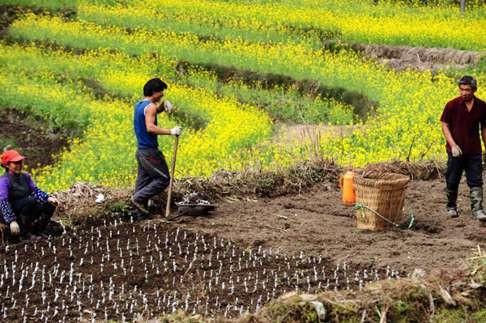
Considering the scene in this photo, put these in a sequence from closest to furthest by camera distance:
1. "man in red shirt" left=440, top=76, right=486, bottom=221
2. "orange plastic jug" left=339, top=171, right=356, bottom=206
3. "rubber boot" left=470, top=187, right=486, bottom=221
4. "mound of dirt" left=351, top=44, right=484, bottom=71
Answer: "man in red shirt" left=440, top=76, right=486, bottom=221, "rubber boot" left=470, top=187, right=486, bottom=221, "orange plastic jug" left=339, top=171, right=356, bottom=206, "mound of dirt" left=351, top=44, right=484, bottom=71

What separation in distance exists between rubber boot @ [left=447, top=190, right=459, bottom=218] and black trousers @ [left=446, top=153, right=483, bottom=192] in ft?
0.16

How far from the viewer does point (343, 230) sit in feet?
35.4

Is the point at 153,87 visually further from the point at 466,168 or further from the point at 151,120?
the point at 466,168

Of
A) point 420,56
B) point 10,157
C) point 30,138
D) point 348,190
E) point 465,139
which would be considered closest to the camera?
point 10,157

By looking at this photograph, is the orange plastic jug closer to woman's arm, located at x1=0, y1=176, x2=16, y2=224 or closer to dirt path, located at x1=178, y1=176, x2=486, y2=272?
dirt path, located at x1=178, y1=176, x2=486, y2=272

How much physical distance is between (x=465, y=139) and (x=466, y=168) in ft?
1.25

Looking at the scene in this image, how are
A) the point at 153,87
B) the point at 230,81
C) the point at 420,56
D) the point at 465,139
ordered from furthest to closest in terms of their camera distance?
the point at 420,56, the point at 230,81, the point at 153,87, the point at 465,139

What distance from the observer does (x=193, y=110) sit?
67.9ft

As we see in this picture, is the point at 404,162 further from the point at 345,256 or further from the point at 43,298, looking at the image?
the point at 43,298

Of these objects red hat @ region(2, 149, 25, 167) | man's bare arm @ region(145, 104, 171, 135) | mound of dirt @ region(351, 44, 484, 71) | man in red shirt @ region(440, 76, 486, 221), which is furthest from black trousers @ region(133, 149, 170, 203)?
mound of dirt @ region(351, 44, 484, 71)

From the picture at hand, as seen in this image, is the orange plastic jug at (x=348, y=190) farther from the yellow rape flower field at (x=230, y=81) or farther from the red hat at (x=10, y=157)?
the red hat at (x=10, y=157)

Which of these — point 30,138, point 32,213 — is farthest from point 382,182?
point 30,138

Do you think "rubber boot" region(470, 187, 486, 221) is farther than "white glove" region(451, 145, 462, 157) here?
Yes

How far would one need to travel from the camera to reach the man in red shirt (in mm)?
10914
